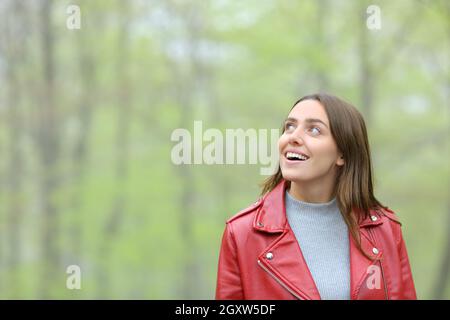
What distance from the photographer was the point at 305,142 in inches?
84.2

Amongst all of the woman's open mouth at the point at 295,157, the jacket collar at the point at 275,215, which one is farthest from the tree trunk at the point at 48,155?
the woman's open mouth at the point at 295,157

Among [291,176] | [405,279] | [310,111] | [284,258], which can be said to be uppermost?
[310,111]

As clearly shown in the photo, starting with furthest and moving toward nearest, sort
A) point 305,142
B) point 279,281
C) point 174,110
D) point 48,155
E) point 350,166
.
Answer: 1. point 48,155
2. point 174,110
3. point 350,166
4. point 305,142
5. point 279,281

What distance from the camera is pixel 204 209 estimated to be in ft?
36.1

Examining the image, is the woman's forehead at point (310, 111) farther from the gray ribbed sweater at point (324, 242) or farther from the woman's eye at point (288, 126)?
the gray ribbed sweater at point (324, 242)

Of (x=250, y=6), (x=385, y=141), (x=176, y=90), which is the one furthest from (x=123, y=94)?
(x=385, y=141)

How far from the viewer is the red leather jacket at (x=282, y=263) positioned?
204 centimetres

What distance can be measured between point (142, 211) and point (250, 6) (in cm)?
398

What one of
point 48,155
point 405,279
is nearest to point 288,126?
point 405,279

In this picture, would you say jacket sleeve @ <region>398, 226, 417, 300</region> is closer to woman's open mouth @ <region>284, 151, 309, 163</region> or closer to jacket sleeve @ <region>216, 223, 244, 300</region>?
woman's open mouth @ <region>284, 151, 309, 163</region>

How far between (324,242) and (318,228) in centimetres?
6

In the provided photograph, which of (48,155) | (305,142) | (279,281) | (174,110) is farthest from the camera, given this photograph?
(48,155)

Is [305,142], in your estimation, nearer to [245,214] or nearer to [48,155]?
[245,214]

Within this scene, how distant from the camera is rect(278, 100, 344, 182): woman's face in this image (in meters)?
2.14
